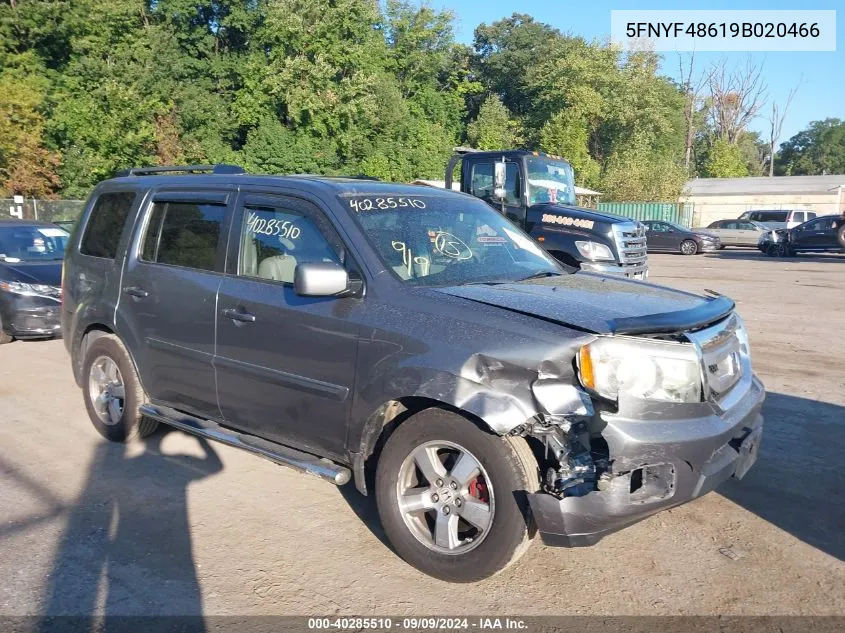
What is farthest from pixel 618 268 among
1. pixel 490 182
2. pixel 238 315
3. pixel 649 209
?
pixel 649 209

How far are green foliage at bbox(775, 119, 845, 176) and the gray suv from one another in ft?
307

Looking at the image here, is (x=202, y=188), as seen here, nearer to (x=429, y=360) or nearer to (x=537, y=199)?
(x=429, y=360)

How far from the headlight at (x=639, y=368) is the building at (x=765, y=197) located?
45.8 metres

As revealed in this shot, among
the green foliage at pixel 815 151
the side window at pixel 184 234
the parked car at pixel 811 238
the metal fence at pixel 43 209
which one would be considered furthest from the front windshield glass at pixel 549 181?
the green foliage at pixel 815 151

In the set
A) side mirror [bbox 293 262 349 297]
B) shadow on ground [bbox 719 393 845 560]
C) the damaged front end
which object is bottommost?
shadow on ground [bbox 719 393 845 560]

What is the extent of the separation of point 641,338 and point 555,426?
1.81ft

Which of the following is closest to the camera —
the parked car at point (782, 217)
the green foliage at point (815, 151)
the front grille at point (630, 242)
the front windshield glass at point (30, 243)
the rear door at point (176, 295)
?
the rear door at point (176, 295)

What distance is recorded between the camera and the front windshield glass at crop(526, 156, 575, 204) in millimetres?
11508

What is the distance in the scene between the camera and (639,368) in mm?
3400

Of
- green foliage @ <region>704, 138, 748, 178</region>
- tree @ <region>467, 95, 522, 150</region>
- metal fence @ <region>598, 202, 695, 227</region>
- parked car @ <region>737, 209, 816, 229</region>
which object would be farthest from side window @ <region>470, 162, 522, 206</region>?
green foliage @ <region>704, 138, 748, 178</region>

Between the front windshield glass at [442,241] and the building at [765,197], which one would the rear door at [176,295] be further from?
the building at [765,197]

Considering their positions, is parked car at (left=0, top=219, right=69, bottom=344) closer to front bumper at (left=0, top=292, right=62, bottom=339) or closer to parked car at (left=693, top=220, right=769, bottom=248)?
front bumper at (left=0, top=292, right=62, bottom=339)

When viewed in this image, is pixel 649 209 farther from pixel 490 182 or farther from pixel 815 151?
pixel 815 151

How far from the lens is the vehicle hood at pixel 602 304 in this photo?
3.50 meters
